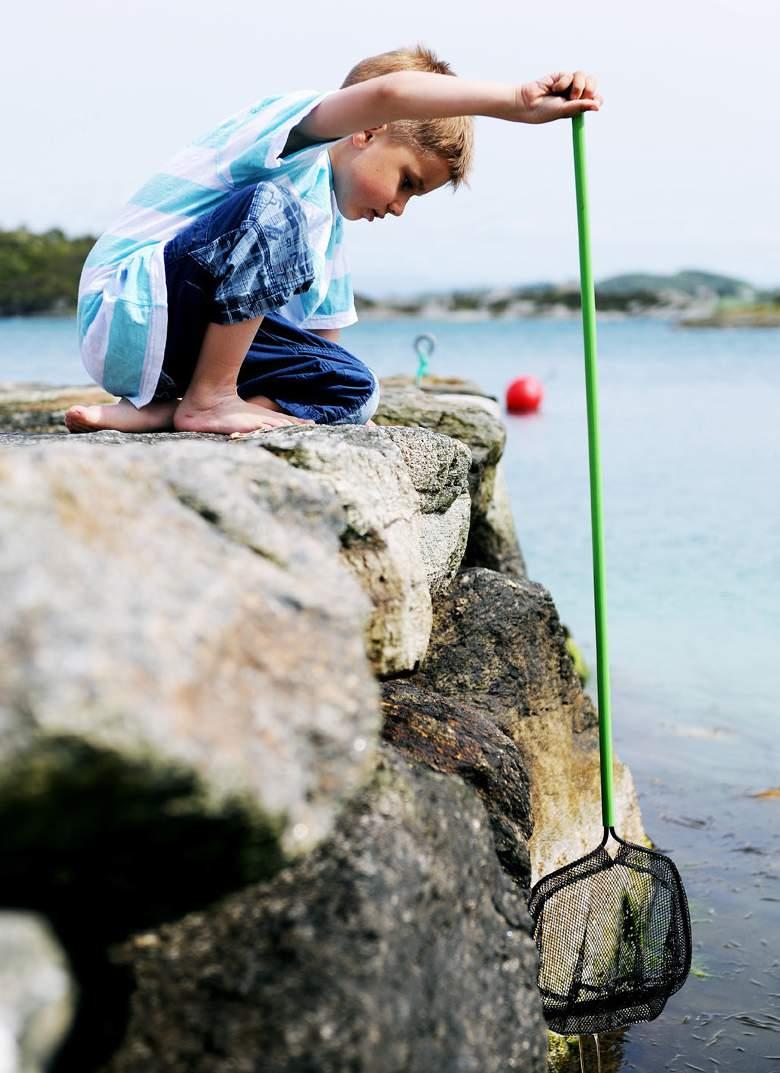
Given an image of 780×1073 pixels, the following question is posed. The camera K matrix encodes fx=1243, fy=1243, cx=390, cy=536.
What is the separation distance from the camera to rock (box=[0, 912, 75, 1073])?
4.55 ft

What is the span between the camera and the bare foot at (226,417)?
3.22 metres

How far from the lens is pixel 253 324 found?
10.5 feet

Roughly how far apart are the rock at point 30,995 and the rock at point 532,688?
Result: 5.42ft

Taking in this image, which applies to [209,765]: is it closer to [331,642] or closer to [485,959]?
[331,642]

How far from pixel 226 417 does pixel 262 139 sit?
72 centimetres

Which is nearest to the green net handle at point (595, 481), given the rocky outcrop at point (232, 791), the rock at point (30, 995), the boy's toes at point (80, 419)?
the rocky outcrop at point (232, 791)

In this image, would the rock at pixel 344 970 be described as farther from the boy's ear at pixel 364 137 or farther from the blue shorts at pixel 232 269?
the boy's ear at pixel 364 137

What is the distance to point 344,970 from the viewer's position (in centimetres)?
170

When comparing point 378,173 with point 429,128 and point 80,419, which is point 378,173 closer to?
point 429,128

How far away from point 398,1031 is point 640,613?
23.7ft

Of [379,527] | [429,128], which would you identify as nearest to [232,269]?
[429,128]

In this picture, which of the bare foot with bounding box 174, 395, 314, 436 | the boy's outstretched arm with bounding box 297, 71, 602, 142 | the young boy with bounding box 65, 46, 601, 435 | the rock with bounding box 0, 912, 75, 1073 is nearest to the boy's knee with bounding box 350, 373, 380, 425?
the young boy with bounding box 65, 46, 601, 435

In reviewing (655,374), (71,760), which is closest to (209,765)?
(71,760)

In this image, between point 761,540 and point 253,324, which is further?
point 761,540
